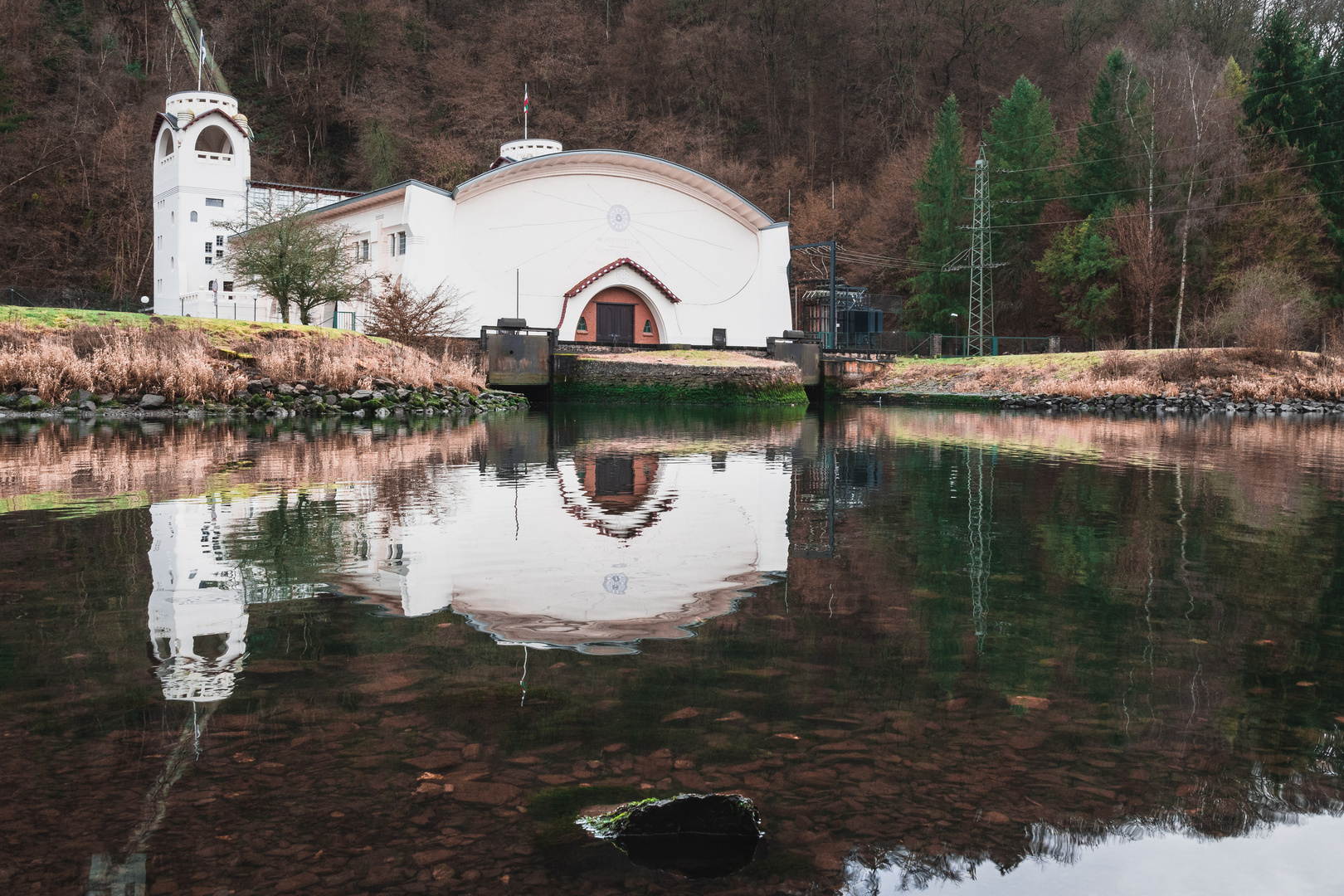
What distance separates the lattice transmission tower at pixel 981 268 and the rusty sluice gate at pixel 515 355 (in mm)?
21709

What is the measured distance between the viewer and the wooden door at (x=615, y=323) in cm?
4472

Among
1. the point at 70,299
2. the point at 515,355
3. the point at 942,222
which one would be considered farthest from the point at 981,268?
the point at 70,299

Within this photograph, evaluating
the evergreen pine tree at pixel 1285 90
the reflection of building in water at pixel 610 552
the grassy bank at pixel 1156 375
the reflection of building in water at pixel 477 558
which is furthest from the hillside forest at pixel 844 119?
the reflection of building in water at pixel 477 558

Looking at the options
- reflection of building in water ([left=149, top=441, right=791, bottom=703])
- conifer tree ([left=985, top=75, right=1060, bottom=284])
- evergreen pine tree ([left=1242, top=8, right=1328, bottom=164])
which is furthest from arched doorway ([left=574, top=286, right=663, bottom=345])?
reflection of building in water ([left=149, top=441, right=791, bottom=703])

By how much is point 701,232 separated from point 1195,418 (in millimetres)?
23506

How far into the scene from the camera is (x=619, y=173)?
147 feet

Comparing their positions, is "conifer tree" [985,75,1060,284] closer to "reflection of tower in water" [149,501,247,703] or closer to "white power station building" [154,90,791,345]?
"white power station building" [154,90,791,345]

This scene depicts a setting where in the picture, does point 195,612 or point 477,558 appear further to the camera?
point 477,558

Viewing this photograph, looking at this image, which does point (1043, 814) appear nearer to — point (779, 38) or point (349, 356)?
point (349, 356)

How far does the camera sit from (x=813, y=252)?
64938 mm

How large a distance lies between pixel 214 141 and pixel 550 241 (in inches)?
811

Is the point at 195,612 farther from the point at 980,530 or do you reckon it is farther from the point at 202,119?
the point at 202,119

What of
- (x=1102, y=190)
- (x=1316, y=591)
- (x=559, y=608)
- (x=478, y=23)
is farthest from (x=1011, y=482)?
(x=478, y=23)

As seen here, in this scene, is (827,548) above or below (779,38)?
below
